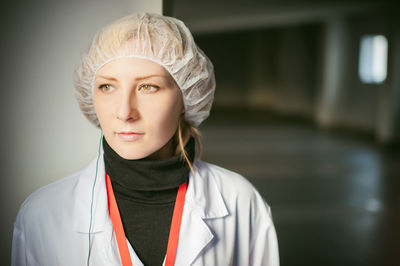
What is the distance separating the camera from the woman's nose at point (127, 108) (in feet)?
3.95

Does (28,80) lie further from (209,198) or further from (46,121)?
(209,198)

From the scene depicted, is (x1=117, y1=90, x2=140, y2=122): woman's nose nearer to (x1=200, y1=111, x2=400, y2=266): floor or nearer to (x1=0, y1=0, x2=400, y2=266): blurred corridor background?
(x1=0, y1=0, x2=400, y2=266): blurred corridor background

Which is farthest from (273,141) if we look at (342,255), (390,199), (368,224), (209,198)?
(209,198)

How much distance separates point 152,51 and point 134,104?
18 centimetres

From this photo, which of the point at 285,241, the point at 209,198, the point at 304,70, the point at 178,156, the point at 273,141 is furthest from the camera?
the point at 304,70

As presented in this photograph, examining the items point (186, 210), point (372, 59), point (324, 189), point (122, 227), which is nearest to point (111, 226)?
point (122, 227)

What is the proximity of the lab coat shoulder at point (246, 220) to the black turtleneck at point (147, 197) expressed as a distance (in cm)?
19

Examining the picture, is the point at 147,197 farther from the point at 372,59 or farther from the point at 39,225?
the point at 372,59

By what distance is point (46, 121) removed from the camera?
59.4 inches

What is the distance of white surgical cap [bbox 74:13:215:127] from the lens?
48.7 inches

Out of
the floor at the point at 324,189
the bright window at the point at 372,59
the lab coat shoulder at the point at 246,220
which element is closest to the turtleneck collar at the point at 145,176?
the lab coat shoulder at the point at 246,220

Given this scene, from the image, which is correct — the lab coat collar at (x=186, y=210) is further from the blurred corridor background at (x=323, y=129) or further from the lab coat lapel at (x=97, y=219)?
the blurred corridor background at (x=323, y=129)

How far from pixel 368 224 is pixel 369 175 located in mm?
2075

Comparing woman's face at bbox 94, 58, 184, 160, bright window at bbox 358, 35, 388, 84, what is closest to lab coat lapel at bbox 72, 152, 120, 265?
woman's face at bbox 94, 58, 184, 160
